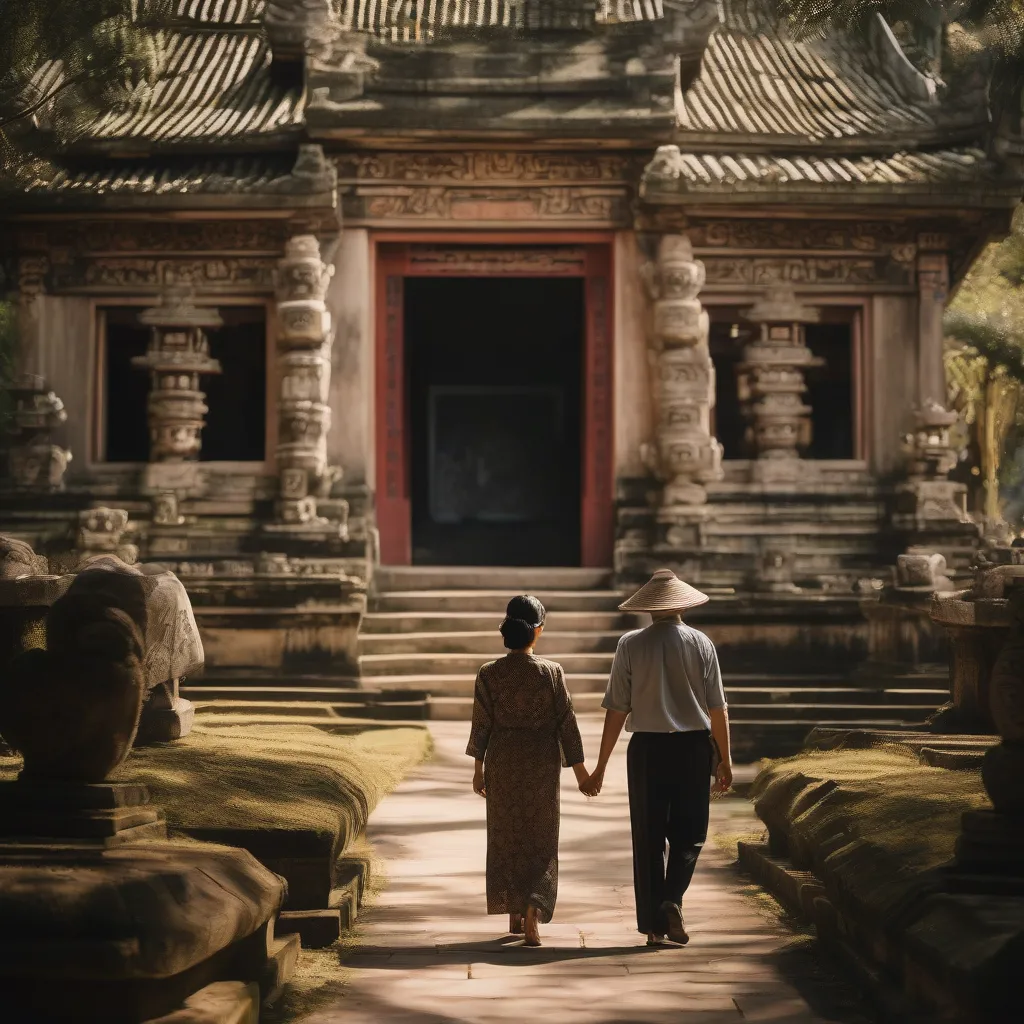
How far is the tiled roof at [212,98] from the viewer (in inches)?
714

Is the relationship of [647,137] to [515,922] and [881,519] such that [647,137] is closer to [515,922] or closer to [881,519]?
[881,519]

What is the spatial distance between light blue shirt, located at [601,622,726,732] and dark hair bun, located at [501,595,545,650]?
40 cm

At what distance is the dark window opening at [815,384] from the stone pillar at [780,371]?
0.24 meters

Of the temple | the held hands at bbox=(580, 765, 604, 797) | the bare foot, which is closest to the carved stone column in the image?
the temple

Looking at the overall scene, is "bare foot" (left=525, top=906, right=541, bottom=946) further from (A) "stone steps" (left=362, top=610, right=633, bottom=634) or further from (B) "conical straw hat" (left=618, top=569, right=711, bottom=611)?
(A) "stone steps" (left=362, top=610, right=633, bottom=634)

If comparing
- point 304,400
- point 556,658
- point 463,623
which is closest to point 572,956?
point 556,658

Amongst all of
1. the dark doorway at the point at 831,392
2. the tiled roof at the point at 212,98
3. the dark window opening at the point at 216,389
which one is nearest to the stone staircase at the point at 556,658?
the dark window opening at the point at 216,389

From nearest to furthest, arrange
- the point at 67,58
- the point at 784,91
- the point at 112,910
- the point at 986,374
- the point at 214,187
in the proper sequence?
the point at 112,910 < the point at 67,58 < the point at 214,187 < the point at 784,91 < the point at 986,374

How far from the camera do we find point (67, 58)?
1427 centimetres

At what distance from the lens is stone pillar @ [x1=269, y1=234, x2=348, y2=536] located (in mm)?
17125

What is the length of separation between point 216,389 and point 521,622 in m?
13.0

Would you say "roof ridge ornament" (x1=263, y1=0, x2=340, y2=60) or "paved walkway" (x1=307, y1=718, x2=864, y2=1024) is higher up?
"roof ridge ornament" (x1=263, y1=0, x2=340, y2=60)

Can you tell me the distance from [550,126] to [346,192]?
93.1 inches

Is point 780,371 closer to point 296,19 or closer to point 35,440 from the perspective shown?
point 296,19
